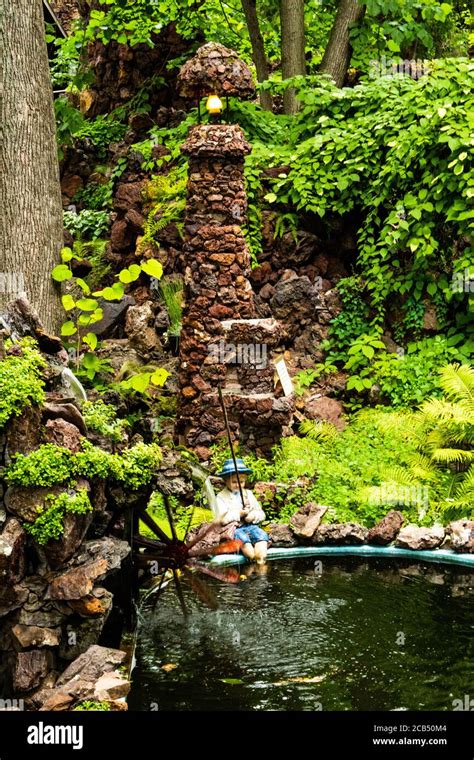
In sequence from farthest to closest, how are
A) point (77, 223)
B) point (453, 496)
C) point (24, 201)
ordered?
point (77, 223), point (453, 496), point (24, 201)

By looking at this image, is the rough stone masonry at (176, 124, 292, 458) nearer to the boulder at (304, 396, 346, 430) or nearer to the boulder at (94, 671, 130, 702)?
the boulder at (304, 396, 346, 430)

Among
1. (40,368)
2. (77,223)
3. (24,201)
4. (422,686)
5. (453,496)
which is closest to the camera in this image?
(422,686)

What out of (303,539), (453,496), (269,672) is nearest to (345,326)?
(453,496)

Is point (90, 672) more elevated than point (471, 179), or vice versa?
point (471, 179)

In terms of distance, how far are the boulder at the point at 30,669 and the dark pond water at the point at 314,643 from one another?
1.82 ft

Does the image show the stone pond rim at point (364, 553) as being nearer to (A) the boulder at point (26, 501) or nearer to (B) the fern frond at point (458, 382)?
(B) the fern frond at point (458, 382)

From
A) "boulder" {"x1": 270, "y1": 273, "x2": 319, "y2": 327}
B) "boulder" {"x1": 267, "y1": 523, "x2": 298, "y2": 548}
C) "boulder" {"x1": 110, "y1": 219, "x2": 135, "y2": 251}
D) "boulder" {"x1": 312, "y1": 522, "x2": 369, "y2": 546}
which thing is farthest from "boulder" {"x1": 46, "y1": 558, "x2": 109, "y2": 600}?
"boulder" {"x1": 110, "y1": 219, "x2": 135, "y2": 251}

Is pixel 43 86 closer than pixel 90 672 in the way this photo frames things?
No

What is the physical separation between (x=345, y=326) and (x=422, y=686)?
859cm

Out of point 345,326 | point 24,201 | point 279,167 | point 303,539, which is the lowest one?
point 303,539

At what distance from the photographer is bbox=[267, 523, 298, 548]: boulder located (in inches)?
344

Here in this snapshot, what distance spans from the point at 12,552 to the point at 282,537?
4.16 metres

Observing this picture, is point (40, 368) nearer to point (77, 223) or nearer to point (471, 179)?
point (471, 179)

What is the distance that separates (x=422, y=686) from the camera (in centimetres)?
530
